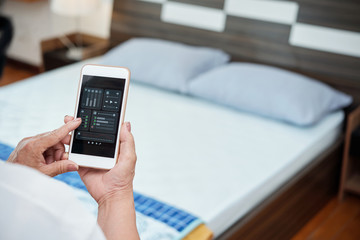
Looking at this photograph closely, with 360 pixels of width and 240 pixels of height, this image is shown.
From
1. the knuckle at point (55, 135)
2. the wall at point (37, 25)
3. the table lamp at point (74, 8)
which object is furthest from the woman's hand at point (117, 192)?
the wall at point (37, 25)

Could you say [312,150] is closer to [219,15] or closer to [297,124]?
[297,124]

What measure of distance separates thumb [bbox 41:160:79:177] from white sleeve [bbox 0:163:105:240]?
316 millimetres

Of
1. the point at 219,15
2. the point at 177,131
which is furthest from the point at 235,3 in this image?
the point at 177,131

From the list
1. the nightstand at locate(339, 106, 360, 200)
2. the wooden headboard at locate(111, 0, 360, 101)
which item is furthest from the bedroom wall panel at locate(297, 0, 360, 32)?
the nightstand at locate(339, 106, 360, 200)

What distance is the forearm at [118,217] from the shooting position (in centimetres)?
83

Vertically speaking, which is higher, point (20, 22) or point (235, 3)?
point (235, 3)

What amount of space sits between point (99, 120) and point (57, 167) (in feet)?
0.58

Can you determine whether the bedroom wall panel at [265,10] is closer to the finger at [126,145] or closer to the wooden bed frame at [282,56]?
the wooden bed frame at [282,56]

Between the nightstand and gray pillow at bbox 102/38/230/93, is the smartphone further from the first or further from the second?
the nightstand

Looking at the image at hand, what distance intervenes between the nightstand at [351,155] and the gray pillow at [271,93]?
114mm

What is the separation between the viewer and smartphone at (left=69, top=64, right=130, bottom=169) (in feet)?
3.50

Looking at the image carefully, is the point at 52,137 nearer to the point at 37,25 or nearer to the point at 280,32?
the point at 280,32

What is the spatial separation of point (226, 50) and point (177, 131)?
2.91 feet

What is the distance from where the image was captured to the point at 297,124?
2.12m
